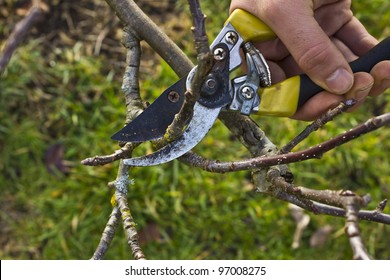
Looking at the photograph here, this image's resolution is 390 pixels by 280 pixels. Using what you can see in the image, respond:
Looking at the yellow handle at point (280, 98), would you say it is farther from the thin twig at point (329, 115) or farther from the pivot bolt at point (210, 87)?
the thin twig at point (329, 115)

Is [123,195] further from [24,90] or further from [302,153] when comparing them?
[24,90]

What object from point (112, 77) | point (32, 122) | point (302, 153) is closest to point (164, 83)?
point (112, 77)

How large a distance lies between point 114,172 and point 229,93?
3.82 ft

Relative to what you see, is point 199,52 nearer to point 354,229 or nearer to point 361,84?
point 354,229

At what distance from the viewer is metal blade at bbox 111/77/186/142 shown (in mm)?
1392

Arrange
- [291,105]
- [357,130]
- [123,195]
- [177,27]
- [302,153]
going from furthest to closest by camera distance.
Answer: [177,27] → [291,105] → [123,195] → [302,153] → [357,130]

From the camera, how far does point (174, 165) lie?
2518 millimetres

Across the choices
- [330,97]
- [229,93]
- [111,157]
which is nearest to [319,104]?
[330,97]

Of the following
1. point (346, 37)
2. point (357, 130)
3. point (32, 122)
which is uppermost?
point (32, 122)

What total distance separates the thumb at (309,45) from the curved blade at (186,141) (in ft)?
0.90

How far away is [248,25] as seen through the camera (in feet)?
4.95

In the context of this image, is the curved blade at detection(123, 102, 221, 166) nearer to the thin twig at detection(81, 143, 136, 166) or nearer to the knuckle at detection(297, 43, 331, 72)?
the thin twig at detection(81, 143, 136, 166)

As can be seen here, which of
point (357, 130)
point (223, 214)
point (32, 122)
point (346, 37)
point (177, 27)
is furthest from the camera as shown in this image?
point (177, 27)

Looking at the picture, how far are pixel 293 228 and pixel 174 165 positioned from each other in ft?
1.99
